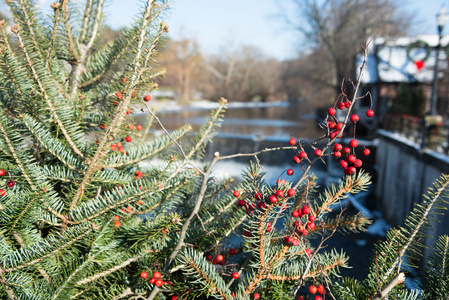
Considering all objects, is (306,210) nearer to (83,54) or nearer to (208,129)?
(208,129)

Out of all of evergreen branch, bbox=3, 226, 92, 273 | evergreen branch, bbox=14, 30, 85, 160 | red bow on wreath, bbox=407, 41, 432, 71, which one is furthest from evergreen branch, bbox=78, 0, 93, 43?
red bow on wreath, bbox=407, 41, 432, 71

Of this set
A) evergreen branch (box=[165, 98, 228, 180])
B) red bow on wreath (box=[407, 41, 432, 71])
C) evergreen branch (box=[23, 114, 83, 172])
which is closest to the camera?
evergreen branch (box=[23, 114, 83, 172])

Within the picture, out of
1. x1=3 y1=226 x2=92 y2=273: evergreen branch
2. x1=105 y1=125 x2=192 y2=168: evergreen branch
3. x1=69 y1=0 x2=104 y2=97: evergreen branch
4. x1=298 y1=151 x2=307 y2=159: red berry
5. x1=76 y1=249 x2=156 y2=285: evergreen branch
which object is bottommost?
x1=76 y1=249 x2=156 y2=285: evergreen branch

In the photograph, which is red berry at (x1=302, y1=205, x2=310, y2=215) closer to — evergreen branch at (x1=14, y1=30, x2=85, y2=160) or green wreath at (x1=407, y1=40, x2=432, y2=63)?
evergreen branch at (x1=14, y1=30, x2=85, y2=160)

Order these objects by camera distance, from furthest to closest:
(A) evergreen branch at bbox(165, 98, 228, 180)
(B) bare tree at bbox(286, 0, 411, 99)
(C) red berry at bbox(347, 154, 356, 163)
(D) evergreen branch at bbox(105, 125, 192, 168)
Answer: (B) bare tree at bbox(286, 0, 411, 99), (A) evergreen branch at bbox(165, 98, 228, 180), (D) evergreen branch at bbox(105, 125, 192, 168), (C) red berry at bbox(347, 154, 356, 163)

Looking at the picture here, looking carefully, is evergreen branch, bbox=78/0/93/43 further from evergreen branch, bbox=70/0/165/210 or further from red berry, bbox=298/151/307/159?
red berry, bbox=298/151/307/159

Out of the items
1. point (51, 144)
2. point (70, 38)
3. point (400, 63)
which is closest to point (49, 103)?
point (51, 144)

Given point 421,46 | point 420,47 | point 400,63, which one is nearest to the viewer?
point 421,46

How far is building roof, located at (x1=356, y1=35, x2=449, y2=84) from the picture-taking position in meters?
19.7

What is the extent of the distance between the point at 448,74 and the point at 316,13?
1296 cm

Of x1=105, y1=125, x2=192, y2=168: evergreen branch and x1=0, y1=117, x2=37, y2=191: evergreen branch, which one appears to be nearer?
x1=0, y1=117, x2=37, y2=191: evergreen branch

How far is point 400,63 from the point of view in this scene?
2120 cm

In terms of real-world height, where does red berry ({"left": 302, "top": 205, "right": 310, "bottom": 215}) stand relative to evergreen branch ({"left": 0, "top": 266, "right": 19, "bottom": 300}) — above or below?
above

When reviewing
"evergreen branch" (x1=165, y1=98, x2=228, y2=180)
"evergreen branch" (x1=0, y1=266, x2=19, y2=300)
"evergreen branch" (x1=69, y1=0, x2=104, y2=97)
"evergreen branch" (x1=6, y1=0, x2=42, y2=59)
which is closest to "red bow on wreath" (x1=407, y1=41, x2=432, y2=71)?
"evergreen branch" (x1=165, y1=98, x2=228, y2=180)
